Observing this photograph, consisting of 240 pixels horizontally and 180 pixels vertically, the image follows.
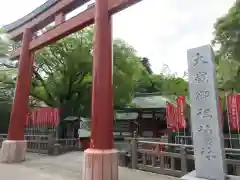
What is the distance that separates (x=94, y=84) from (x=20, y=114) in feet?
17.5

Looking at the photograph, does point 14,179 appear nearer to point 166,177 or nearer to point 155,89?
point 166,177

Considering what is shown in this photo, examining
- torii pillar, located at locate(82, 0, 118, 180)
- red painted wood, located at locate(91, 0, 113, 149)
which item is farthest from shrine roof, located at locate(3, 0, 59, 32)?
torii pillar, located at locate(82, 0, 118, 180)

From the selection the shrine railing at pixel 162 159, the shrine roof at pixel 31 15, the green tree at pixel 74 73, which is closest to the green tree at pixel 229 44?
the shrine railing at pixel 162 159

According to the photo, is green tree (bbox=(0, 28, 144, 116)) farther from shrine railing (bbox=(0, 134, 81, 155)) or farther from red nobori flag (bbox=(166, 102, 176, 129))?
red nobori flag (bbox=(166, 102, 176, 129))

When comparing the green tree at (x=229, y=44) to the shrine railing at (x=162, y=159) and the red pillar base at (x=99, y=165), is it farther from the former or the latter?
the red pillar base at (x=99, y=165)

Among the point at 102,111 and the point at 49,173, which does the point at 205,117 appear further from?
the point at 49,173

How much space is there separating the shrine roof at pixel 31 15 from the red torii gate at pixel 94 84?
2 centimetres

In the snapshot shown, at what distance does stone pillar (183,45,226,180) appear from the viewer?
4.07 metres

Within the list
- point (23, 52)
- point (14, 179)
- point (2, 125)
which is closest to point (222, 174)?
point (14, 179)

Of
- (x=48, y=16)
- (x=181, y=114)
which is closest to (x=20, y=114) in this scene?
(x=48, y=16)

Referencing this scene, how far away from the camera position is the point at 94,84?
6883 millimetres

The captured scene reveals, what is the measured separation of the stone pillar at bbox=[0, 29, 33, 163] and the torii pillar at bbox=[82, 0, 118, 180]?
5171mm

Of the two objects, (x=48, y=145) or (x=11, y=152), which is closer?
(x=11, y=152)

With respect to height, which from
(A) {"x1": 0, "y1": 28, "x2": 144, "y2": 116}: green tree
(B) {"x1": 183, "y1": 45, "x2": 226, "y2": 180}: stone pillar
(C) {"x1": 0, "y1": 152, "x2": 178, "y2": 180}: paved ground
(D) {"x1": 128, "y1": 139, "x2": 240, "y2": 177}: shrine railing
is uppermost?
(A) {"x1": 0, "y1": 28, "x2": 144, "y2": 116}: green tree
